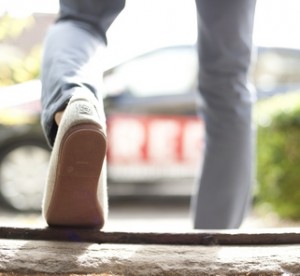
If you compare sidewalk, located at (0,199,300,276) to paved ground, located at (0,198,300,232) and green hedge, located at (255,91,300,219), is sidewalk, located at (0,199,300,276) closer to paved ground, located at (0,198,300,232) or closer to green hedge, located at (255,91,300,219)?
paved ground, located at (0,198,300,232)

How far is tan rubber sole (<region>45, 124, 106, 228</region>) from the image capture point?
1.36 meters

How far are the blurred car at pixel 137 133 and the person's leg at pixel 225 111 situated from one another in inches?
A: 154

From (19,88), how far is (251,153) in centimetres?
404

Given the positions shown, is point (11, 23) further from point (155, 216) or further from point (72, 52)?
point (155, 216)

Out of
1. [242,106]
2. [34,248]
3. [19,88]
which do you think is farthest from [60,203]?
[19,88]

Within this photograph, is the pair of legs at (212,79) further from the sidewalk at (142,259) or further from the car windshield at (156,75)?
the car windshield at (156,75)

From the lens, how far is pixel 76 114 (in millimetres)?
1366

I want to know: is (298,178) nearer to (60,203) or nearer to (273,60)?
(273,60)

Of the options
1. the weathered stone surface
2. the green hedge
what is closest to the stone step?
the weathered stone surface

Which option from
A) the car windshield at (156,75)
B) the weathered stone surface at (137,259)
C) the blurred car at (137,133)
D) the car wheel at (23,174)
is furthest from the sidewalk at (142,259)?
the car windshield at (156,75)

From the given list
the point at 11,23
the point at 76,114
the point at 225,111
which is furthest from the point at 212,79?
the point at 11,23

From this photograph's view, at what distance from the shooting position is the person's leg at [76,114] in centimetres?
136

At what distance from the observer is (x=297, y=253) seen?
4.65 feet

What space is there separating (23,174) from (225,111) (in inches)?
177
